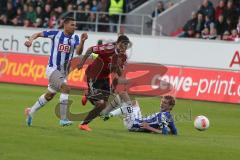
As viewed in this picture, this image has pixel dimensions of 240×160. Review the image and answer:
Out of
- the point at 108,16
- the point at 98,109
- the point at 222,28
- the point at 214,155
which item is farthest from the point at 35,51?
the point at 214,155

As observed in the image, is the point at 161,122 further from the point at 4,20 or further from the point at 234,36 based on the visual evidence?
the point at 4,20

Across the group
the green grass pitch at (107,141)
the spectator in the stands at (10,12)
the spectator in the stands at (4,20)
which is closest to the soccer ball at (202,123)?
the green grass pitch at (107,141)

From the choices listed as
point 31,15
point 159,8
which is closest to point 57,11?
point 31,15

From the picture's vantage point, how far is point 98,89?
54.9 feet

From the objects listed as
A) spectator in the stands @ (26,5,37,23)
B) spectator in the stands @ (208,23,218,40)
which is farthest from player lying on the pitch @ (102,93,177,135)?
spectator in the stands @ (26,5,37,23)

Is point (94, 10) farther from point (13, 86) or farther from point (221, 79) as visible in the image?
point (221, 79)

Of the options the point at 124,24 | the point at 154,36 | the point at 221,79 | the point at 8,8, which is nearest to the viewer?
the point at 221,79

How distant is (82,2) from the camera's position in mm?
35500

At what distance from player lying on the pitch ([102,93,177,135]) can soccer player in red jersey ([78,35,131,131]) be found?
48cm

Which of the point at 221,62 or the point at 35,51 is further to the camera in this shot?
the point at 35,51

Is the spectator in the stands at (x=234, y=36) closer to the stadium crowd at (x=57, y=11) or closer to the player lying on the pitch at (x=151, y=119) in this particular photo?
the stadium crowd at (x=57, y=11)

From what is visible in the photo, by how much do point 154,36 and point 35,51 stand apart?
5.02 metres

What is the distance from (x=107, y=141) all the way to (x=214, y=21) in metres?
17.6

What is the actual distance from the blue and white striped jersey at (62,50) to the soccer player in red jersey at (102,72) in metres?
0.52
